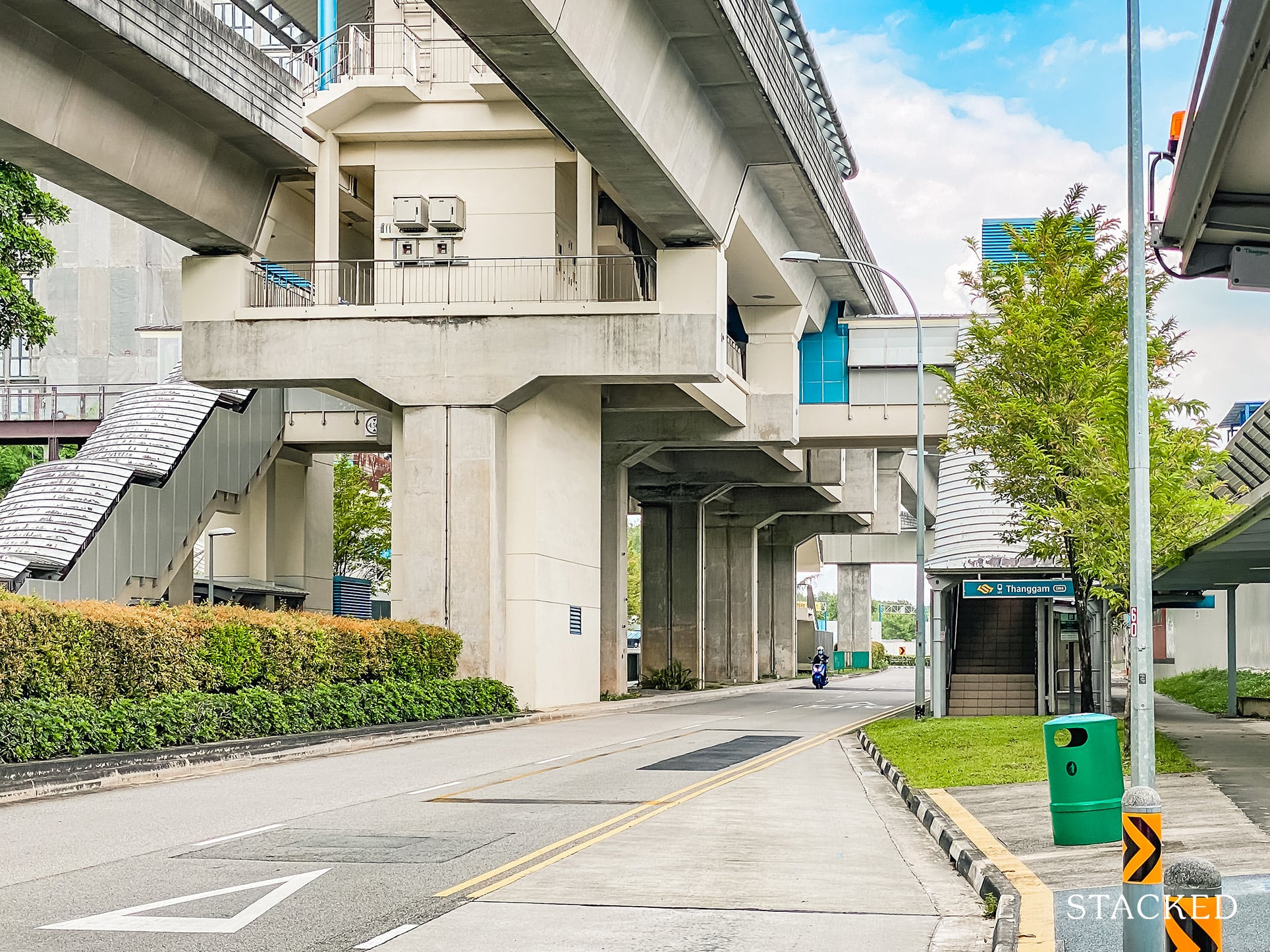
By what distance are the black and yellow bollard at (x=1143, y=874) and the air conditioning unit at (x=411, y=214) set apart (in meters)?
30.1

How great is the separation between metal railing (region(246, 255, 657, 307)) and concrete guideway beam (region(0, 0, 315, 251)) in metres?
1.74

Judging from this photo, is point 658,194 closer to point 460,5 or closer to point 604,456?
point 460,5

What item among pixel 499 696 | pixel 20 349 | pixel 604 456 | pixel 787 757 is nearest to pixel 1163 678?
pixel 604 456

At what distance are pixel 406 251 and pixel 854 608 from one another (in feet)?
273

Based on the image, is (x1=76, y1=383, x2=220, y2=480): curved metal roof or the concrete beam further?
the concrete beam

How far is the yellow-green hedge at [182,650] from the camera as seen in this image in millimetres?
18031

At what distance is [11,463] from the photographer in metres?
58.0

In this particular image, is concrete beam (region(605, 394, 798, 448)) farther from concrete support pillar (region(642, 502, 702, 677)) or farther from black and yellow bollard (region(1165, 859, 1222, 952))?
black and yellow bollard (region(1165, 859, 1222, 952))

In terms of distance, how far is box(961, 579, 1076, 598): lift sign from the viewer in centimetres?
3341

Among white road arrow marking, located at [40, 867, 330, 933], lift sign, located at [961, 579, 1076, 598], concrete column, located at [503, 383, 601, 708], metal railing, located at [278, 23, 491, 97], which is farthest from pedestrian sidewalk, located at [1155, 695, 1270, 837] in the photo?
metal railing, located at [278, 23, 491, 97]

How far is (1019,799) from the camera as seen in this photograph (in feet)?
49.3

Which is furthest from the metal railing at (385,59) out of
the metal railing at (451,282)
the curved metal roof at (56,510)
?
the curved metal roof at (56,510)

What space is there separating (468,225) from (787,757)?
17.6 meters

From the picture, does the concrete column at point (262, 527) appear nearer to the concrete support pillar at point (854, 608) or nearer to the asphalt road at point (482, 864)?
the asphalt road at point (482, 864)
